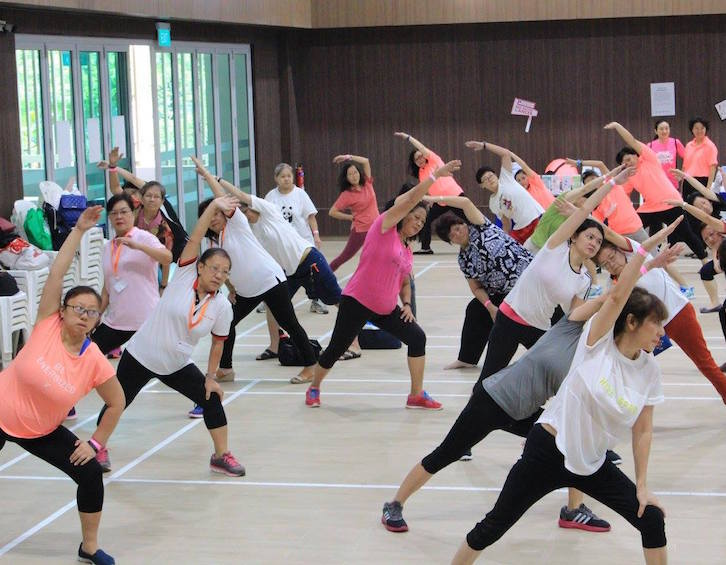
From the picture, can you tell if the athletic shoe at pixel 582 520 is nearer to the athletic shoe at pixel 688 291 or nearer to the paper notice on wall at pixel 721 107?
the athletic shoe at pixel 688 291

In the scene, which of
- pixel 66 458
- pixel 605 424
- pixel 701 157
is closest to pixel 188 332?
pixel 66 458

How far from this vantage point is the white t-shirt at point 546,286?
703 cm

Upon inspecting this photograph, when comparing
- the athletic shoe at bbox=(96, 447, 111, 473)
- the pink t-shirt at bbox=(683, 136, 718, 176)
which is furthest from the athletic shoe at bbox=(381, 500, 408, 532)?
the pink t-shirt at bbox=(683, 136, 718, 176)

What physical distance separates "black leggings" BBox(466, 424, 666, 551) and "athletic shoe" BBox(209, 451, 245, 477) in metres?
2.71

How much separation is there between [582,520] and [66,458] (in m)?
2.75

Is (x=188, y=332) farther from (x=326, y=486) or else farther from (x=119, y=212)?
(x=119, y=212)

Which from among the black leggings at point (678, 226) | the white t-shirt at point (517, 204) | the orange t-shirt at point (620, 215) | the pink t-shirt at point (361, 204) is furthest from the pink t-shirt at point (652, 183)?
the pink t-shirt at point (361, 204)

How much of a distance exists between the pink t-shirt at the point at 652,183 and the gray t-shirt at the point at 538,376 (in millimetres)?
8276

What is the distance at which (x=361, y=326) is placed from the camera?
8.92 metres

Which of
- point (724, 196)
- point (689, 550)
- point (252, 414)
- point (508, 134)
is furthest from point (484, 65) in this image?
point (689, 550)

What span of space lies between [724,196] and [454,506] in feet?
36.2

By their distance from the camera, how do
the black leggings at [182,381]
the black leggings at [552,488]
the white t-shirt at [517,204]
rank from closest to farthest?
1. the black leggings at [552,488]
2. the black leggings at [182,381]
3. the white t-shirt at [517,204]

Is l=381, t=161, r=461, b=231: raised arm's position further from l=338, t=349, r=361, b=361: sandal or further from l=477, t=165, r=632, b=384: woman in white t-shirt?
l=338, t=349, r=361, b=361: sandal

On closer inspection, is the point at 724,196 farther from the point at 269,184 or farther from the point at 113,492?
the point at 113,492
